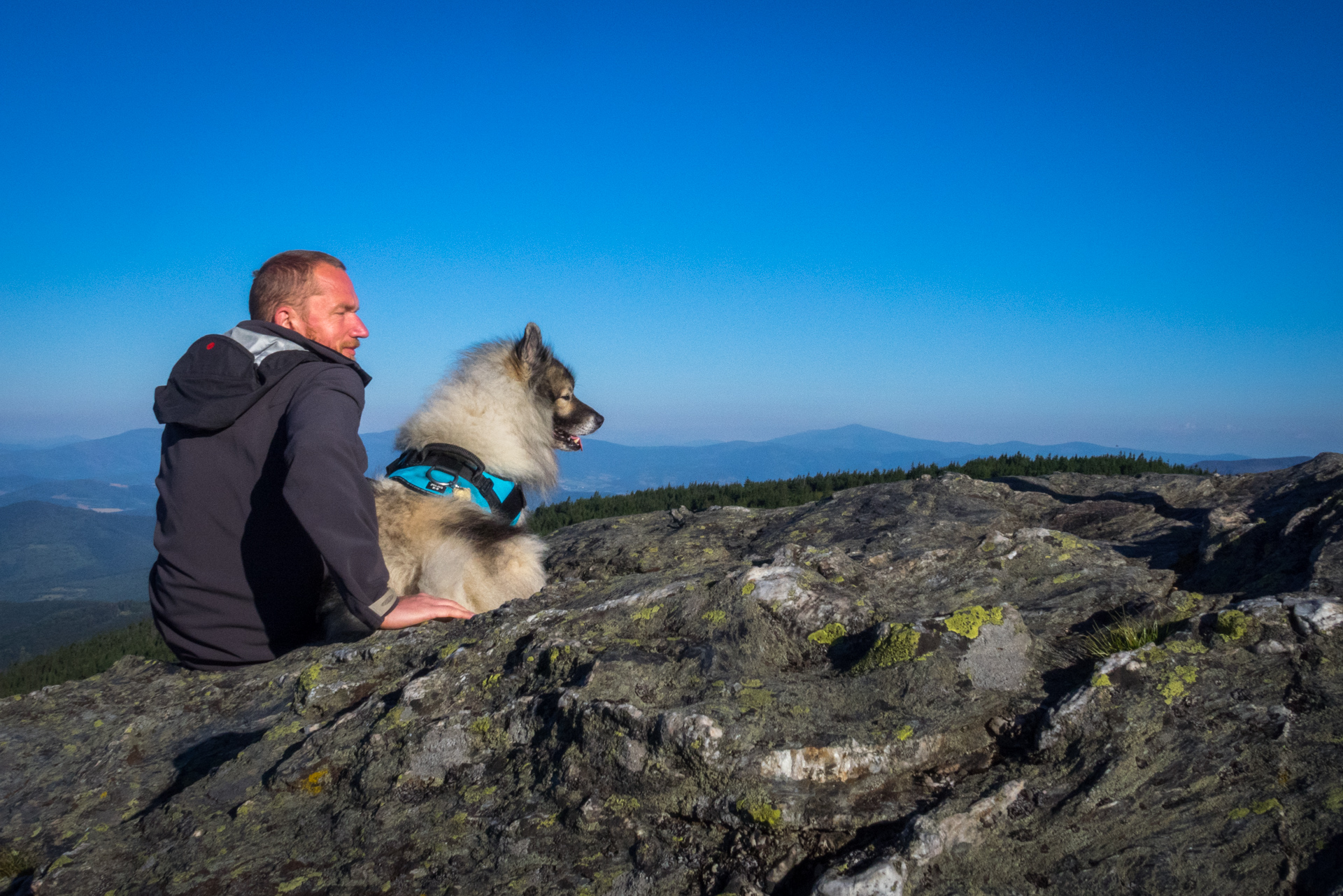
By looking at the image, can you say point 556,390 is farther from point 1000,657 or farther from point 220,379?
point 1000,657

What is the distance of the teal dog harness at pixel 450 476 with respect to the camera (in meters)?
5.71

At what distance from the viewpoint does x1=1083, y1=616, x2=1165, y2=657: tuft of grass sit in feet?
9.67

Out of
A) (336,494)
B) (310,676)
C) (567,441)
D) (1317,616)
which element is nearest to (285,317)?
(336,494)

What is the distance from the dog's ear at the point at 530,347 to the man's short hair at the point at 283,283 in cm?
257

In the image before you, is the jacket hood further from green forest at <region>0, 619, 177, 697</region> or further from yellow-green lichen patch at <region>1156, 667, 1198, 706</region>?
green forest at <region>0, 619, 177, 697</region>

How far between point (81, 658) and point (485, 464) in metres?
9.50

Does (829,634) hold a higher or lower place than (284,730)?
higher

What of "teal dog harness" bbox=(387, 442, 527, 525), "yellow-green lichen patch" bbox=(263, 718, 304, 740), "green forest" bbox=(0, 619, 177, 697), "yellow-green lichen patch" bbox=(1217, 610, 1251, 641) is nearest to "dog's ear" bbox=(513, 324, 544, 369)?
"teal dog harness" bbox=(387, 442, 527, 525)

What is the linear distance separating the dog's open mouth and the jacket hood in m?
3.97

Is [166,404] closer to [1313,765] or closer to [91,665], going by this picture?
[1313,765]

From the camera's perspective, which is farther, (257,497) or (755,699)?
(257,497)

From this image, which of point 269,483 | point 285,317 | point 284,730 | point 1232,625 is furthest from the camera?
point 285,317

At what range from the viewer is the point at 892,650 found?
307 cm

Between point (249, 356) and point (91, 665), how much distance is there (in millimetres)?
9483
